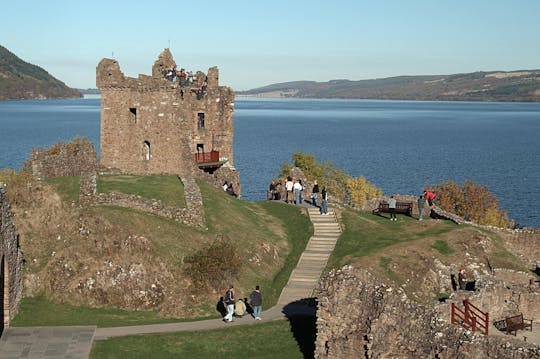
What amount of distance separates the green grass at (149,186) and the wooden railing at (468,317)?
1776cm

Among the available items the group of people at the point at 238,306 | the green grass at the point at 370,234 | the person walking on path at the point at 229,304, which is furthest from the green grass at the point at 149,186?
the person walking on path at the point at 229,304

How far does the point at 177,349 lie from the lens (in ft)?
94.6

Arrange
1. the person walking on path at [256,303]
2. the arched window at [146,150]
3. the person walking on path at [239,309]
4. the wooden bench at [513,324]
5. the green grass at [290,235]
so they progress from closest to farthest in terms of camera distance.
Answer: the wooden bench at [513,324] → the person walking on path at [256,303] → the person walking on path at [239,309] → the green grass at [290,235] → the arched window at [146,150]

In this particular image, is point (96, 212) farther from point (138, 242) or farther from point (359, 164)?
point (359, 164)

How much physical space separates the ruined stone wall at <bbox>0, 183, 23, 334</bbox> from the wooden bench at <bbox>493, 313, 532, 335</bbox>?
18.6 meters

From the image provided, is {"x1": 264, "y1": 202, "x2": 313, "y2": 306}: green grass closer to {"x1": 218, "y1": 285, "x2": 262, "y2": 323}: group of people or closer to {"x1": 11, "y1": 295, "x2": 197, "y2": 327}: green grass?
{"x1": 218, "y1": 285, "x2": 262, "y2": 323}: group of people

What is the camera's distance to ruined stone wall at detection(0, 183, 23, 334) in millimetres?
28859

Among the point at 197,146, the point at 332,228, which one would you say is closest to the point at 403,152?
the point at 197,146

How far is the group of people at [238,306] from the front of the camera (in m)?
31.9

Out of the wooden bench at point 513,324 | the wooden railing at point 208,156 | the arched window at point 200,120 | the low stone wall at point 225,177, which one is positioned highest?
the arched window at point 200,120

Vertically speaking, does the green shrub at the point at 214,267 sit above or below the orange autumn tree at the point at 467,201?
above

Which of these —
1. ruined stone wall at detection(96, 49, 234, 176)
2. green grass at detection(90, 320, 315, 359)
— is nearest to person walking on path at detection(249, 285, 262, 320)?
green grass at detection(90, 320, 315, 359)

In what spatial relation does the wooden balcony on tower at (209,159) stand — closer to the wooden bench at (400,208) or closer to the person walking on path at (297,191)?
the person walking on path at (297,191)

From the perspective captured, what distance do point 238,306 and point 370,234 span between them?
41.0 feet
